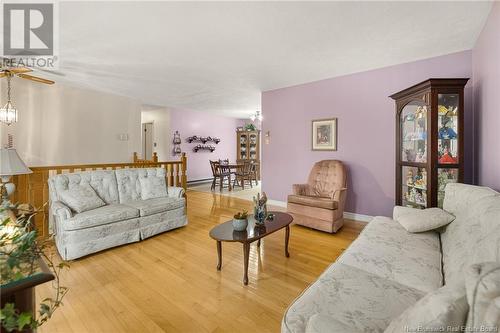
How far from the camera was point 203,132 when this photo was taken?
849cm

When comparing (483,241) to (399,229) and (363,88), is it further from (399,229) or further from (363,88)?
(363,88)

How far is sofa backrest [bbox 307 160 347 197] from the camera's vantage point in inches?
148

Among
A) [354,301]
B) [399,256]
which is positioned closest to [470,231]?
[399,256]

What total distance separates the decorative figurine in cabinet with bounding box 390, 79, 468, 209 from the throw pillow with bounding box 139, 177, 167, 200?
362cm

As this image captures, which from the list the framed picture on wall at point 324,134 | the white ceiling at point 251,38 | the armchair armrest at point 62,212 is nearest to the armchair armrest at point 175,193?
the armchair armrest at point 62,212

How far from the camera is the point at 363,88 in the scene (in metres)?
3.93

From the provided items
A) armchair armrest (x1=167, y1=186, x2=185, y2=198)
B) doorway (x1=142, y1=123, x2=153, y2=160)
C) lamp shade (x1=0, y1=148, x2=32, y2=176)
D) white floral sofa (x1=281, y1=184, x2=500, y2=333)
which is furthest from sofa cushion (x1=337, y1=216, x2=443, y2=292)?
doorway (x1=142, y1=123, x2=153, y2=160)

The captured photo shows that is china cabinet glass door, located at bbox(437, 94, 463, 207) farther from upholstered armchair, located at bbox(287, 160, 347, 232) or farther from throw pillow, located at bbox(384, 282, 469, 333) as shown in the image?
throw pillow, located at bbox(384, 282, 469, 333)

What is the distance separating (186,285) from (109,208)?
163 cm

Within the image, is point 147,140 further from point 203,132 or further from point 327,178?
point 327,178

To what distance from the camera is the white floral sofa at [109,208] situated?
8.73 ft

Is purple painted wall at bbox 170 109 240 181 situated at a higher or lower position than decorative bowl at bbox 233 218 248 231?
higher

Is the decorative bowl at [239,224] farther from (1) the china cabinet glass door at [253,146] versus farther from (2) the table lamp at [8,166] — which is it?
(1) the china cabinet glass door at [253,146]

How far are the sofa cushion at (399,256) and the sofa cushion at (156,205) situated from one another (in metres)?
2.57
